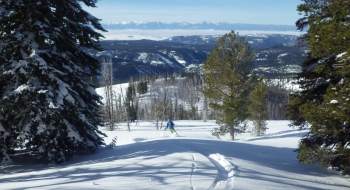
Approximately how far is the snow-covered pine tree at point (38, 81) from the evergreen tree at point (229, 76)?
1279cm

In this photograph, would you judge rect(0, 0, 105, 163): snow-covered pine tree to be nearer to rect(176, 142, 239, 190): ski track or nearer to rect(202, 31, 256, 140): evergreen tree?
rect(176, 142, 239, 190): ski track

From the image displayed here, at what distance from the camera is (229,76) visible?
22812mm

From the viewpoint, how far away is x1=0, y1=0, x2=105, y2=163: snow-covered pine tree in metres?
10.3

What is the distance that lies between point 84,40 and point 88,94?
213cm

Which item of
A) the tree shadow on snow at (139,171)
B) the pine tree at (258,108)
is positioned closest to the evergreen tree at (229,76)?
the pine tree at (258,108)

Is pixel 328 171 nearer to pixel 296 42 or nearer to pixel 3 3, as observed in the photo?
pixel 296 42

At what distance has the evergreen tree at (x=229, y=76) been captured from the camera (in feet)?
75.1

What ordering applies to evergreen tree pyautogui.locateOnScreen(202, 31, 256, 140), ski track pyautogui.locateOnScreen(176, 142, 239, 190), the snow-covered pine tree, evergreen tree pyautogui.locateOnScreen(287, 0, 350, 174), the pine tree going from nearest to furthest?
ski track pyautogui.locateOnScreen(176, 142, 239, 190) → evergreen tree pyautogui.locateOnScreen(287, 0, 350, 174) → the snow-covered pine tree → evergreen tree pyautogui.locateOnScreen(202, 31, 256, 140) → the pine tree

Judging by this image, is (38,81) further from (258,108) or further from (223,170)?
(258,108)

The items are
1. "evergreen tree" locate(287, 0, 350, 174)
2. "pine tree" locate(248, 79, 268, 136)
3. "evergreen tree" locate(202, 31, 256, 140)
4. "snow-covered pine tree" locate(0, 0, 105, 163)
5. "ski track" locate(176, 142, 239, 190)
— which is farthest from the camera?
"pine tree" locate(248, 79, 268, 136)

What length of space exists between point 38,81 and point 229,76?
14.6m

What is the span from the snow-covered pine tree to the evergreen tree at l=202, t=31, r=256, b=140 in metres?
12.8

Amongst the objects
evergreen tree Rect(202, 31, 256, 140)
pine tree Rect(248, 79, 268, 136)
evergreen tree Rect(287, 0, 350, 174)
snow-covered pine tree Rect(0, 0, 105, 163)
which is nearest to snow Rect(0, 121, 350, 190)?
snow-covered pine tree Rect(0, 0, 105, 163)

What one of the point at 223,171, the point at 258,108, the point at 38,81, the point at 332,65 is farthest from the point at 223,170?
the point at 258,108
